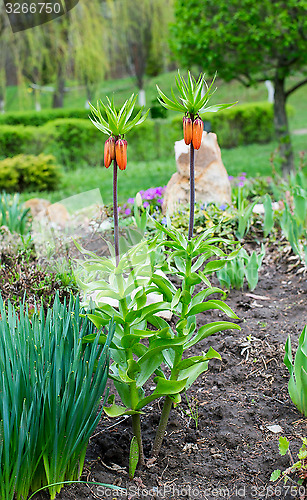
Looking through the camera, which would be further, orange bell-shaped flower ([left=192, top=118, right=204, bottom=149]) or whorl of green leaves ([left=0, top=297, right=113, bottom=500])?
orange bell-shaped flower ([left=192, top=118, right=204, bottom=149])

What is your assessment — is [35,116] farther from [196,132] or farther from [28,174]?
[196,132]

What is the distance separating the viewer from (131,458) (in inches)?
68.9

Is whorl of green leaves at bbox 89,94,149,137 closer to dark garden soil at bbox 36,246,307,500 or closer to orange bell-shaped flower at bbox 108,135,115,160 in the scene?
orange bell-shaped flower at bbox 108,135,115,160

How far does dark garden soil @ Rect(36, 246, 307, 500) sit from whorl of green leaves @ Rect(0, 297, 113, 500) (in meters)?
0.17

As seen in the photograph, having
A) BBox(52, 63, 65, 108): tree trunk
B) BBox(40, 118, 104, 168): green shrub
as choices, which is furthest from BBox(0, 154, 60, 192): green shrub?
BBox(52, 63, 65, 108): tree trunk

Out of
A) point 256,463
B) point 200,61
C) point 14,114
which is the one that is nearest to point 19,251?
point 256,463

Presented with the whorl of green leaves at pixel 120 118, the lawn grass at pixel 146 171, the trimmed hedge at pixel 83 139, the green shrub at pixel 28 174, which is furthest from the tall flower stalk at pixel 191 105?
the trimmed hedge at pixel 83 139

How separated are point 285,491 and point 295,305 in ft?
4.63

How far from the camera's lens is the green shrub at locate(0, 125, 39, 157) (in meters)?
9.55

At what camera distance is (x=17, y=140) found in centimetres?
969

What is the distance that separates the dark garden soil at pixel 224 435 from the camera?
1.76 meters

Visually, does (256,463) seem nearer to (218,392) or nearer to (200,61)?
(218,392)

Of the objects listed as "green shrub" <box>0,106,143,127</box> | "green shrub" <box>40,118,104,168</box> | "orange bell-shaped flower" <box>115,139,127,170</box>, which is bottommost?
"orange bell-shaped flower" <box>115,139,127,170</box>

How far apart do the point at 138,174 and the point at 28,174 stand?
195cm
